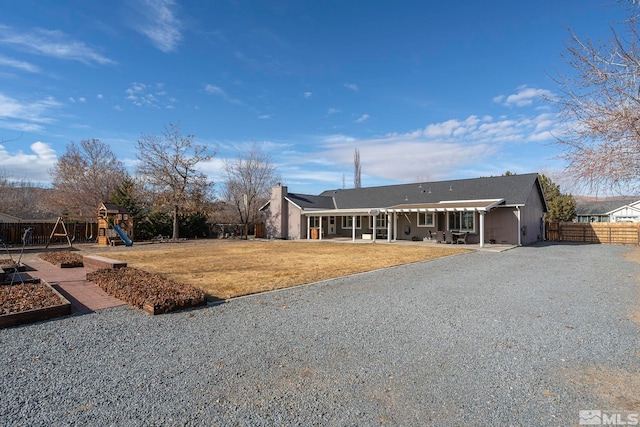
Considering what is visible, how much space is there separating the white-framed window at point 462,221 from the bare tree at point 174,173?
18505 mm

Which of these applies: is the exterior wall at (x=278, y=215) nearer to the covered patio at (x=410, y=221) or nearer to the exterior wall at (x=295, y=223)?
the exterior wall at (x=295, y=223)

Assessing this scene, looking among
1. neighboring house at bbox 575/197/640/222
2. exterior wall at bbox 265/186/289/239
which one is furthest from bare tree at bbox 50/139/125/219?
neighboring house at bbox 575/197/640/222

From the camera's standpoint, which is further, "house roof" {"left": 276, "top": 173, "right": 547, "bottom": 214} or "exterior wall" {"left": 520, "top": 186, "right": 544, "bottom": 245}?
"house roof" {"left": 276, "top": 173, "right": 547, "bottom": 214}

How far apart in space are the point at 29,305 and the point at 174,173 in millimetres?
21845

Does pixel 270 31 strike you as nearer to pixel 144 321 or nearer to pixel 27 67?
pixel 27 67

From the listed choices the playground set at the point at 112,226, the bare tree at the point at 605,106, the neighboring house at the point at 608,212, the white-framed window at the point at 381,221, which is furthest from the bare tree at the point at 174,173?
the neighboring house at the point at 608,212

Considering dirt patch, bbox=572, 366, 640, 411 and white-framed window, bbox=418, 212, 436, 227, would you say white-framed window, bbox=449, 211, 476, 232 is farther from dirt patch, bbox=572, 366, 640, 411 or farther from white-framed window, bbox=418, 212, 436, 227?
dirt patch, bbox=572, 366, 640, 411

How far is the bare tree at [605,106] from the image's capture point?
14.2ft

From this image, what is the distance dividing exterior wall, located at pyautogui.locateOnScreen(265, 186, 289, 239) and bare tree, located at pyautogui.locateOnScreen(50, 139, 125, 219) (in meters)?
15.4

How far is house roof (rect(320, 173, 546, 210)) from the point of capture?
20938 mm

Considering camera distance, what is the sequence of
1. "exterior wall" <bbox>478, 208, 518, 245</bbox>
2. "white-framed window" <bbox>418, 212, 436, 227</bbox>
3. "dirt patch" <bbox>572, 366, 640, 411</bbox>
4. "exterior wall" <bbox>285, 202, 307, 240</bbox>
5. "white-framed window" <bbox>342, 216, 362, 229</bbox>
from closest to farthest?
"dirt patch" <bbox>572, 366, 640, 411</bbox>, "exterior wall" <bbox>478, 208, 518, 245</bbox>, "white-framed window" <bbox>418, 212, 436, 227</bbox>, "exterior wall" <bbox>285, 202, 307, 240</bbox>, "white-framed window" <bbox>342, 216, 362, 229</bbox>

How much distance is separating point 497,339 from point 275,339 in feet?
9.54

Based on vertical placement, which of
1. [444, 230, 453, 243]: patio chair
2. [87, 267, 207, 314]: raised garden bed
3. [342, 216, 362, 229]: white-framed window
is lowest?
[87, 267, 207, 314]: raised garden bed

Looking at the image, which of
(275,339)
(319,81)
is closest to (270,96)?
(319,81)
